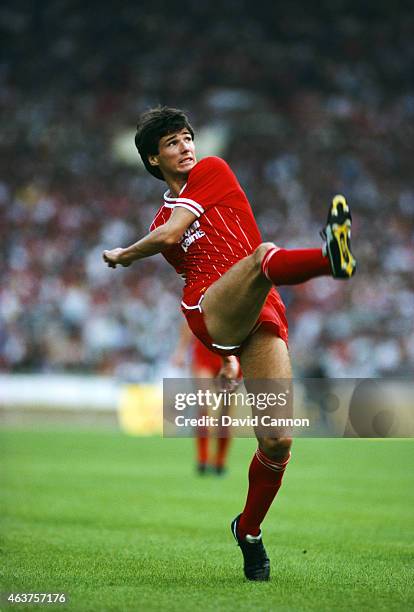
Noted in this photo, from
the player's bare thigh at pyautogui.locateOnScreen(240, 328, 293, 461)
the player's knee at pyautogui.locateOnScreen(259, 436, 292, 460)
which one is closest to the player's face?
the player's bare thigh at pyautogui.locateOnScreen(240, 328, 293, 461)

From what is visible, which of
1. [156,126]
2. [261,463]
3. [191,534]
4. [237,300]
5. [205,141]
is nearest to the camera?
[237,300]

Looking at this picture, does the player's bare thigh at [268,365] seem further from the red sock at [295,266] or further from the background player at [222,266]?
the red sock at [295,266]

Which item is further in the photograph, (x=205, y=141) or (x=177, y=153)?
(x=205, y=141)

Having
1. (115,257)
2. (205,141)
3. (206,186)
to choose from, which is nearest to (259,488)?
(115,257)

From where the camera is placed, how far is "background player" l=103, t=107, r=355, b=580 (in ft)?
15.8

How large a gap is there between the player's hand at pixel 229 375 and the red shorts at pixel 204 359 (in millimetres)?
5075

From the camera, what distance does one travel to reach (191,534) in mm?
6836

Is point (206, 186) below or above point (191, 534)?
above

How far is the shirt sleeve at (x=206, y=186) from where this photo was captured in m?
5.00

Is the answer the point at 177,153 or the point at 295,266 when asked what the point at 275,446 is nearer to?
the point at 295,266

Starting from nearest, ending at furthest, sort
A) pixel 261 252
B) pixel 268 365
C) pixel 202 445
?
pixel 261 252 < pixel 268 365 < pixel 202 445

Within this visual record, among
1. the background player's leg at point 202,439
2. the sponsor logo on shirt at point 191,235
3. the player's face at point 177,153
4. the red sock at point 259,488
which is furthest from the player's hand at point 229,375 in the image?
the background player's leg at point 202,439

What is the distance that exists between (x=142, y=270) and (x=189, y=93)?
569 centimetres

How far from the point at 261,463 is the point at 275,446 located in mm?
192
